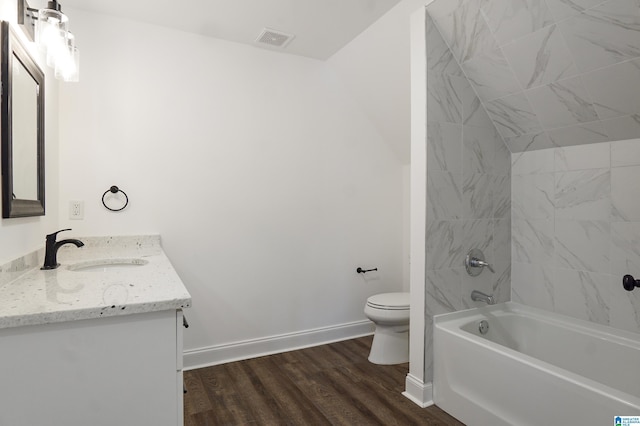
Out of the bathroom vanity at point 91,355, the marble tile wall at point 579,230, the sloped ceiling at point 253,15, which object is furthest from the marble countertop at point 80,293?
the marble tile wall at point 579,230

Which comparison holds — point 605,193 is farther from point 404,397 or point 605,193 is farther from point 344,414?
point 344,414

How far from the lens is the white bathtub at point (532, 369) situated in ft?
4.63

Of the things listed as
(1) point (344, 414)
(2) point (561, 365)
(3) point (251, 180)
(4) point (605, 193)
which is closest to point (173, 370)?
(1) point (344, 414)

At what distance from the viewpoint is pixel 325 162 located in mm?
2984

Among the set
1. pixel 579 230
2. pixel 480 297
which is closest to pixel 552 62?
pixel 579 230

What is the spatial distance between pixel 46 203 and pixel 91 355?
128 cm

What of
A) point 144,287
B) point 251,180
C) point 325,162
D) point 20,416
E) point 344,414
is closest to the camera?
point 20,416

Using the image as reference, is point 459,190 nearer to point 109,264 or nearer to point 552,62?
point 552,62

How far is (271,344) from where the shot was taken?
8.97ft

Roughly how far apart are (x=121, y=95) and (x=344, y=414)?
2329mm

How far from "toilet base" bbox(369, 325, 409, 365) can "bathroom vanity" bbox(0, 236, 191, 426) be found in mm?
1707

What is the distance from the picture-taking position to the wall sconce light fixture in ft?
4.72

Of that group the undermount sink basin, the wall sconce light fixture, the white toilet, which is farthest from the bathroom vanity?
the white toilet

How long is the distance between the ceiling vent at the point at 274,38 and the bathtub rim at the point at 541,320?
2.11m
